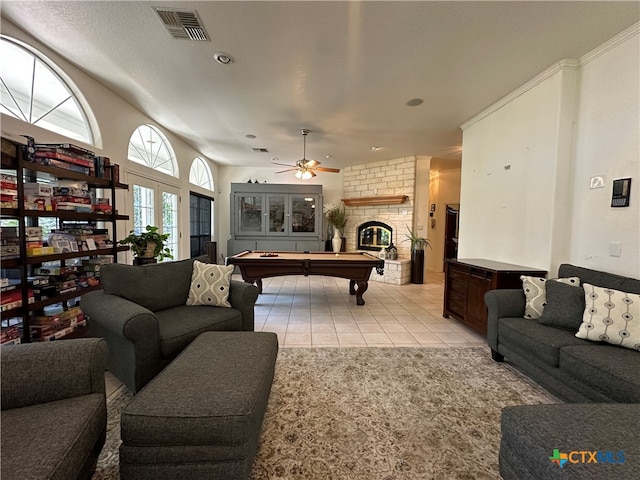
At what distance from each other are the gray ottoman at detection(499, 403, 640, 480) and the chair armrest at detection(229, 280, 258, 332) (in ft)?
6.45

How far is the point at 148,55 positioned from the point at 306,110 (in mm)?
1836

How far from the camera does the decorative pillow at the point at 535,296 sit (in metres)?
2.31

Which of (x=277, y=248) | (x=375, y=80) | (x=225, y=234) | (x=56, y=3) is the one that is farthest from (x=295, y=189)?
(x=56, y=3)

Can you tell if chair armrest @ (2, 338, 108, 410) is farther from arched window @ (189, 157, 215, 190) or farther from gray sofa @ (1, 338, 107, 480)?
arched window @ (189, 157, 215, 190)

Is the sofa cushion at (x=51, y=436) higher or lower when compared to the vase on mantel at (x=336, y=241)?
lower

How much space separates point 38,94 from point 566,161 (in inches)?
202

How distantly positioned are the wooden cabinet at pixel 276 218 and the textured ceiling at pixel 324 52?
2799 mm

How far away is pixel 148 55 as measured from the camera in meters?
2.54

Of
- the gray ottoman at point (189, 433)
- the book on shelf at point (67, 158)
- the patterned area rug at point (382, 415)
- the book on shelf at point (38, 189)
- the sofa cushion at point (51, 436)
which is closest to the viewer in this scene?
the sofa cushion at point (51, 436)

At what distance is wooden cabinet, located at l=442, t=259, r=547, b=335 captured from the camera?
2.77 m

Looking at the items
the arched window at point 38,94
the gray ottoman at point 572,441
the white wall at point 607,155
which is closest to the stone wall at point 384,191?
the white wall at point 607,155

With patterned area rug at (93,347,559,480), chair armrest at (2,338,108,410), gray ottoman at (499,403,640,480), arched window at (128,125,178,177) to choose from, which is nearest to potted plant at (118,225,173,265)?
arched window at (128,125,178,177)

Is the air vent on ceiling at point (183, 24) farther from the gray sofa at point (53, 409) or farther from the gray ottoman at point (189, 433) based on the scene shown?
the gray ottoman at point (189, 433)

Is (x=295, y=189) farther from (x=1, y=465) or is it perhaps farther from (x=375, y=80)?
(x=1, y=465)
